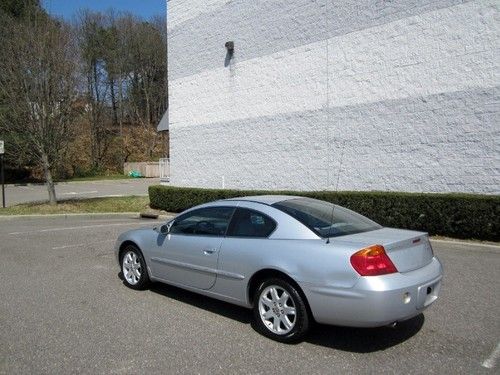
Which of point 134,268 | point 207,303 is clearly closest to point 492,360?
point 207,303

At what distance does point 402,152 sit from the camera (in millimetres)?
12383

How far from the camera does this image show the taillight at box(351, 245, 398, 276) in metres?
4.37

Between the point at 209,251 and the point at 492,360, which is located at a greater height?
the point at 209,251

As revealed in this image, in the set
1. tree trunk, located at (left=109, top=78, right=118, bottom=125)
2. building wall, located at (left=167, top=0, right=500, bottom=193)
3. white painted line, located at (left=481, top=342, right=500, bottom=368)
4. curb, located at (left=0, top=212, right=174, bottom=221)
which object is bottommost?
curb, located at (left=0, top=212, right=174, bottom=221)

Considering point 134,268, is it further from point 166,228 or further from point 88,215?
point 88,215

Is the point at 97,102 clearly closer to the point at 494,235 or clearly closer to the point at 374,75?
the point at 374,75

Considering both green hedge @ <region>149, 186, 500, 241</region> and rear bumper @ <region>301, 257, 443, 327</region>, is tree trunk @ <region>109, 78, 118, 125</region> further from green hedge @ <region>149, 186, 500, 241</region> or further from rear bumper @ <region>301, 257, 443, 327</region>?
rear bumper @ <region>301, 257, 443, 327</region>

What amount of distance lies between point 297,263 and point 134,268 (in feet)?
9.39

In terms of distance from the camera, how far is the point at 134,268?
6.69 metres

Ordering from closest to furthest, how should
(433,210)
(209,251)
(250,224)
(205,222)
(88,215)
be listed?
1. (250,224)
2. (209,251)
3. (205,222)
4. (433,210)
5. (88,215)

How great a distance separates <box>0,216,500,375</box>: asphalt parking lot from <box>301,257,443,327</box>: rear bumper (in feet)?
1.10

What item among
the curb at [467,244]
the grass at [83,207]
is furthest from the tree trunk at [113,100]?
the curb at [467,244]

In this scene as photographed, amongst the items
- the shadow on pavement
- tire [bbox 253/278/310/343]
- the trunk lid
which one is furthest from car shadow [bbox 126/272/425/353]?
the trunk lid

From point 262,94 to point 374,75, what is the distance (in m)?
4.09
